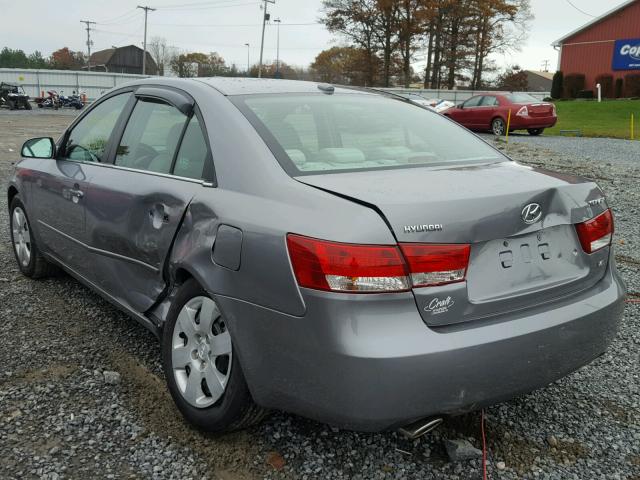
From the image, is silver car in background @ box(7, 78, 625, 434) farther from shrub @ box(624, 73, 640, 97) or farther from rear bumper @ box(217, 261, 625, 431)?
shrub @ box(624, 73, 640, 97)

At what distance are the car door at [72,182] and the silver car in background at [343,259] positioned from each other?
1.40 ft

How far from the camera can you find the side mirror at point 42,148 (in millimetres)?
4309

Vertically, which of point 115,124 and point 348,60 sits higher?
point 348,60

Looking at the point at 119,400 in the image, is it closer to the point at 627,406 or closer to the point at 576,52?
the point at 627,406

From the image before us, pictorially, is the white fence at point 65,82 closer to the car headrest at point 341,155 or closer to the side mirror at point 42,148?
the side mirror at point 42,148

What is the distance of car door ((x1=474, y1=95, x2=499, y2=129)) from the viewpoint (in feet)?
70.7

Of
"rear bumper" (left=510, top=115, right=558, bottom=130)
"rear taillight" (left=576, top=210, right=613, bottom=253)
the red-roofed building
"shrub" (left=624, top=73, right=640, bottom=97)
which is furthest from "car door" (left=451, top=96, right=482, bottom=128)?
the red-roofed building

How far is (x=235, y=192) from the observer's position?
2533mm

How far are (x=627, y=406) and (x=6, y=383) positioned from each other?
10.2 feet

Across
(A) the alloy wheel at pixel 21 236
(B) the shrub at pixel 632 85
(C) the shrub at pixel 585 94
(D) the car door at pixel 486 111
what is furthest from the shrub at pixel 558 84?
(A) the alloy wheel at pixel 21 236

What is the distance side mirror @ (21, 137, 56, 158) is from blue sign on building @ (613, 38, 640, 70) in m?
44.2

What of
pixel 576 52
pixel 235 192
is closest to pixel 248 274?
pixel 235 192

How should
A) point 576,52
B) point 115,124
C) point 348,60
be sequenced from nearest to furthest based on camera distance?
point 115,124, point 576,52, point 348,60

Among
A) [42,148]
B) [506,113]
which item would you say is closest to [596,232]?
[42,148]
